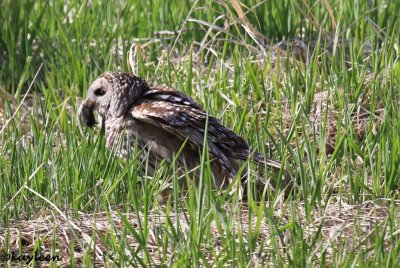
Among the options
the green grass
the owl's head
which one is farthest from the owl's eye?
the green grass

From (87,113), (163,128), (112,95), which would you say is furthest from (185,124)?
(87,113)

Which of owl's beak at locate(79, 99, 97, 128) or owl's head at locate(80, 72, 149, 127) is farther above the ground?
owl's head at locate(80, 72, 149, 127)

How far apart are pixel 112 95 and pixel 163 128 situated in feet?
1.51

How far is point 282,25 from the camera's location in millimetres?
7328

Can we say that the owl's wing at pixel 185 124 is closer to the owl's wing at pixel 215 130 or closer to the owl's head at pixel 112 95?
the owl's wing at pixel 215 130

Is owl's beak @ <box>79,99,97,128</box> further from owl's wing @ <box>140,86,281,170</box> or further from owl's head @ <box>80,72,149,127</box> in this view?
owl's wing @ <box>140,86,281,170</box>

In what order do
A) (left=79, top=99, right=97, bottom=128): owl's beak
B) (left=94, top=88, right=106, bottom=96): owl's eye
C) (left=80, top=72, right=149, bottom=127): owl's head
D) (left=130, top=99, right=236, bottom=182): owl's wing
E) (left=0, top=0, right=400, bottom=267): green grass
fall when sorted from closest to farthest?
(left=0, top=0, right=400, bottom=267): green grass
(left=130, top=99, right=236, bottom=182): owl's wing
(left=80, top=72, right=149, bottom=127): owl's head
(left=79, top=99, right=97, bottom=128): owl's beak
(left=94, top=88, right=106, bottom=96): owl's eye

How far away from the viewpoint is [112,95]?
593 centimetres

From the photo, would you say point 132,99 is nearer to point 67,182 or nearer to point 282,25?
point 67,182

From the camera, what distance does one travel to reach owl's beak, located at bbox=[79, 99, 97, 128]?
5.99 metres

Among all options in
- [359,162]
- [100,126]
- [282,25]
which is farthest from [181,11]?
[359,162]

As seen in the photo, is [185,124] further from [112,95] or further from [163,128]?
[112,95]

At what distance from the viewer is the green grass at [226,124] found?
4289 millimetres

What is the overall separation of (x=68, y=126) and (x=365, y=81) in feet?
5.71
